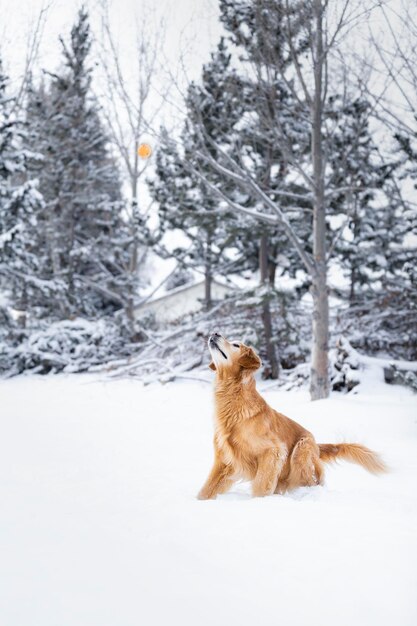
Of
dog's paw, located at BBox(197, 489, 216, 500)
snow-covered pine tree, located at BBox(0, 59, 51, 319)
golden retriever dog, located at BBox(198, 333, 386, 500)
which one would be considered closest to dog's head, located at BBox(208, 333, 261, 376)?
golden retriever dog, located at BBox(198, 333, 386, 500)

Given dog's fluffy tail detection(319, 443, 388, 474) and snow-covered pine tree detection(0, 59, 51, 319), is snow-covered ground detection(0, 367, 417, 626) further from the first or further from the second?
snow-covered pine tree detection(0, 59, 51, 319)

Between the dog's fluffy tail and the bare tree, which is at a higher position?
the bare tree

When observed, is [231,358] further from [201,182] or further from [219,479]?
[201,182]

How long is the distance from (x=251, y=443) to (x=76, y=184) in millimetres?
17760

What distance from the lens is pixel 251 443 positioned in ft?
11.4

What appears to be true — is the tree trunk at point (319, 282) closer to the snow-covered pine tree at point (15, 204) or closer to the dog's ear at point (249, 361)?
the dog's ear at point (249, 361)

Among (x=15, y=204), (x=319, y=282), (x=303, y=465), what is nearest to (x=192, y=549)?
(x=303, y=465)

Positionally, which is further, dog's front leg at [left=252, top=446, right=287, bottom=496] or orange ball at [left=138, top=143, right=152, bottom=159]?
orange ball at [left=138, top=143, right=152, bottom=159]

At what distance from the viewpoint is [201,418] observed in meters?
8.33

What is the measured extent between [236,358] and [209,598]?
201 cm

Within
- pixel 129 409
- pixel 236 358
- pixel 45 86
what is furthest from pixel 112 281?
pixel 236 358

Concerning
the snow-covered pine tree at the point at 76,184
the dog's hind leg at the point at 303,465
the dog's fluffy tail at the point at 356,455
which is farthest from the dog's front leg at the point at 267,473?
the snow-covered pine tree at the point at 76,184

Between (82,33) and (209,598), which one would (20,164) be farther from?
(209,598)

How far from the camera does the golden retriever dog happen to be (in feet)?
11.4
